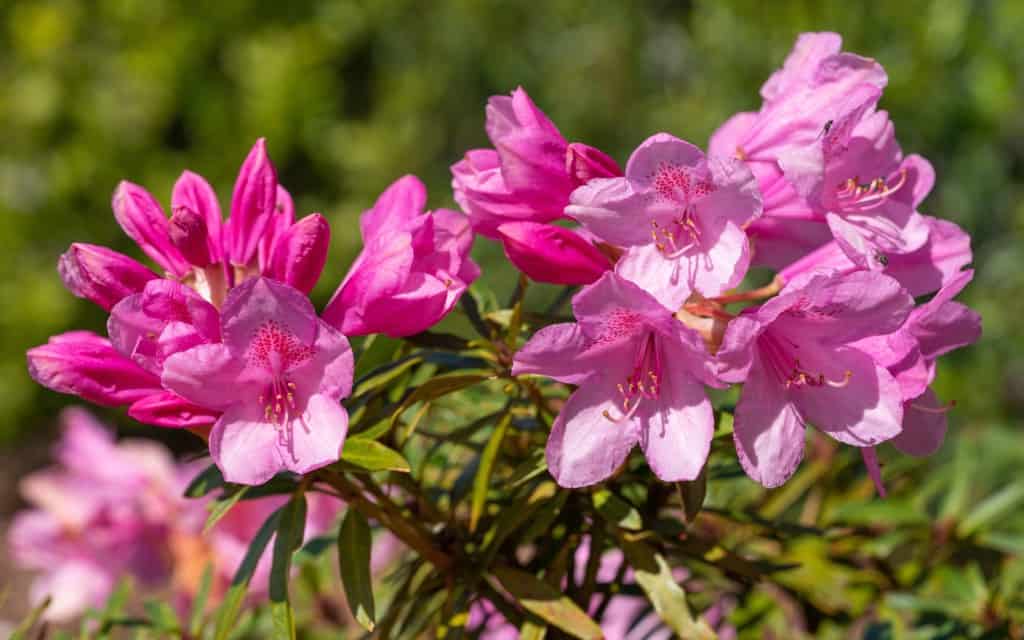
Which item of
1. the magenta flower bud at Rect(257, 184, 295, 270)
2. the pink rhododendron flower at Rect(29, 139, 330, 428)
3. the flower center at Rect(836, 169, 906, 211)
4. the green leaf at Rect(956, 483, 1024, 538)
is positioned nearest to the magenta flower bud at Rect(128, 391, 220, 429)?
the pink rhododendron flower at Rect(29, 139, 330, 428)

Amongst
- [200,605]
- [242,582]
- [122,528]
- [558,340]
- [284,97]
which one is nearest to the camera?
[558,340]

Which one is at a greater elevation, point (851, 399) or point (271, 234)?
point (271, 234)

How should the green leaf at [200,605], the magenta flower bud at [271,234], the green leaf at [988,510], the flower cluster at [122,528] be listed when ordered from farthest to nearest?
1. the flower cluster at [122,528]
2. the green leaf at [988,510]
3. the green leaf at [200,605]
4. the magenta flower bud at [271,234]

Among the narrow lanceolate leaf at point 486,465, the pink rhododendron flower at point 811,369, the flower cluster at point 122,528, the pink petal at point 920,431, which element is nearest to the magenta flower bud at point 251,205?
the narrow lanceolate leaf at point 486,465

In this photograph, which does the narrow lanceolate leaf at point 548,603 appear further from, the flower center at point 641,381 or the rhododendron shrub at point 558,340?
the flower center at point 641,381

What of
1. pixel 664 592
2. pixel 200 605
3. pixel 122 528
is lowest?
pixel 122 528

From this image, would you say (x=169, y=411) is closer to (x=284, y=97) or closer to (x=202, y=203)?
(x=202, y=203)

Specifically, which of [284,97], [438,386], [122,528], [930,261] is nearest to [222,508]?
[438,386]
